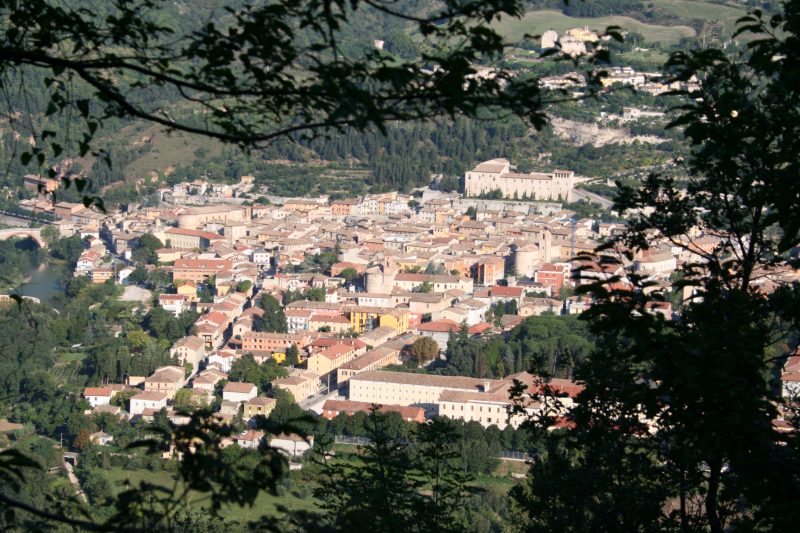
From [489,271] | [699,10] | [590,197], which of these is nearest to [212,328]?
[489,271]

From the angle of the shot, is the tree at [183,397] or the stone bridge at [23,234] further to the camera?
the stone bridge at [23,234]

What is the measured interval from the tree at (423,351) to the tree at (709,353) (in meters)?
14.8

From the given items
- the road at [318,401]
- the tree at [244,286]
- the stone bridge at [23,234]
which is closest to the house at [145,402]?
the road at [318,401]

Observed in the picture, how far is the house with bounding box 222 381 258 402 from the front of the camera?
16.1m

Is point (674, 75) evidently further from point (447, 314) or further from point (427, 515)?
point (447, 314)

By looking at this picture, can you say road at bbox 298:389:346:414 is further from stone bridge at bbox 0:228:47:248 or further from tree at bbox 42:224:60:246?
stone bridge at bbox 0:228:47:248

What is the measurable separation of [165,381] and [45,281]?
898cm

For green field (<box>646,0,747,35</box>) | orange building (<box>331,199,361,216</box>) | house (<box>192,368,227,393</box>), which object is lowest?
house (<box>192,368,227,393</box>)

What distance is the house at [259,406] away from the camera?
15.5 m

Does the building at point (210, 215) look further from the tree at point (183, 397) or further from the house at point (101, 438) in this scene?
the house at point (101, 438)

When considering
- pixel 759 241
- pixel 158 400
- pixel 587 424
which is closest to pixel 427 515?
pixel 587 424

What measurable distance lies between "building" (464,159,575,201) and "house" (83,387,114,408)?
1736 cm

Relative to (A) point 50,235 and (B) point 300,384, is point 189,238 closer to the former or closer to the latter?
(A) point 50,235

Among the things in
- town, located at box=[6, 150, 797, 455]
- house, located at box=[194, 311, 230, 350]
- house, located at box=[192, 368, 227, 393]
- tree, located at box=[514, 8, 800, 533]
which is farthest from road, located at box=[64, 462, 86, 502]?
tree, located at box=[514, 8, 800, 533]
